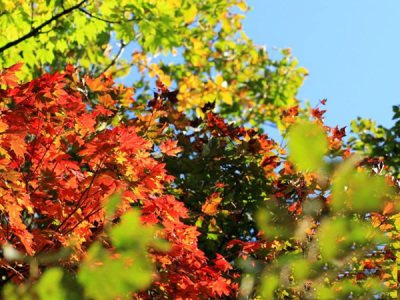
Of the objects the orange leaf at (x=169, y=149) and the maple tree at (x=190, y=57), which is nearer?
the orange leaf at (x=169, y=149)

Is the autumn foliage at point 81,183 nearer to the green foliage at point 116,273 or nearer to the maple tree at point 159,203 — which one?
the maple tree at point 159,203

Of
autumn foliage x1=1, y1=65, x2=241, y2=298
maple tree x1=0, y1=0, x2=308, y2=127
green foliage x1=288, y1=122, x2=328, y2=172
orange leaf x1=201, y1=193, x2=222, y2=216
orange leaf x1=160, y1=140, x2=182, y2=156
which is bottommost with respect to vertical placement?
green foliage x1=288, y1=122, x2=328, y2=172

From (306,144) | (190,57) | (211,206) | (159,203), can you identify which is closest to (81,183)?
(159,203)

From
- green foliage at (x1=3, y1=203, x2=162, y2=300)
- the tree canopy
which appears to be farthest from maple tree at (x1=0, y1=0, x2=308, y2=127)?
green foliage at (x1=3, y1=203, x2=162, y2=300)

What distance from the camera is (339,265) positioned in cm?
105

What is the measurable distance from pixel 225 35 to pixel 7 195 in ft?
35.8

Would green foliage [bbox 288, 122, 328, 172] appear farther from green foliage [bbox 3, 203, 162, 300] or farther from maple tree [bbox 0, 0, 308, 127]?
maple tree [bbox 0, 0, 308, 127]

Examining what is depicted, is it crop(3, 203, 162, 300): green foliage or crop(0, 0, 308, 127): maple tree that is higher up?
crop(0, 0, 308, 127): maple tree

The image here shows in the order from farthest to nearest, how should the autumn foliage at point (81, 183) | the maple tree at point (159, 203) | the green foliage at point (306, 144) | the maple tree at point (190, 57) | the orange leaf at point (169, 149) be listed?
the maple tree at point (190, 57) → the orange leaf at point (169, 149) → the autumn foliage at point (81, 183) → the maple tree at point (159, 203) → the green foliage at point (306, 144)

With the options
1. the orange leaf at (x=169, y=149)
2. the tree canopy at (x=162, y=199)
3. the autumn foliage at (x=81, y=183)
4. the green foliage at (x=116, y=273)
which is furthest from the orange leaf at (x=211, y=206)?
the green foliage at (x=116, y=273)

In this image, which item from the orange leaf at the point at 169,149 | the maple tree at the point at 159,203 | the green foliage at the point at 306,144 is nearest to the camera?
the green foliage at the point at 306,144

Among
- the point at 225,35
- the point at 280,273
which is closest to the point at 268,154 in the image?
the point at 280,273

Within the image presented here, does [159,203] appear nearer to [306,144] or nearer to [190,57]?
[306,144]

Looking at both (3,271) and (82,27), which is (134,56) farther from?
(3,271)
